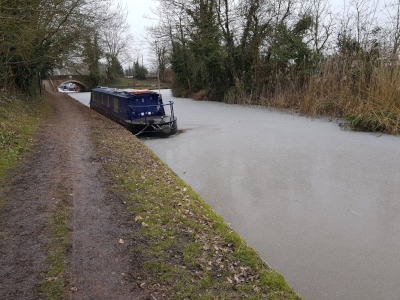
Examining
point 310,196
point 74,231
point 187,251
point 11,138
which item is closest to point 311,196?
point 310,196

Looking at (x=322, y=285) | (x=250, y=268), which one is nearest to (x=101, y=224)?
(x=250, y=268)

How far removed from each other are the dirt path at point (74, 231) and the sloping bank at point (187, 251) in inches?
6.7

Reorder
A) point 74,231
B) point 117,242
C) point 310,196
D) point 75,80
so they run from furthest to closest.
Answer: point 75,80, point 310,196, point 74,231, point 117,242

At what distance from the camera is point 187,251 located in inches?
126

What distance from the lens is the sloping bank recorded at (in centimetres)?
267

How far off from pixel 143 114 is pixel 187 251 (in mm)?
9155

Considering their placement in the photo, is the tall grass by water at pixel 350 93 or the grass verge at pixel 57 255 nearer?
the grass verge at pixel 57 255

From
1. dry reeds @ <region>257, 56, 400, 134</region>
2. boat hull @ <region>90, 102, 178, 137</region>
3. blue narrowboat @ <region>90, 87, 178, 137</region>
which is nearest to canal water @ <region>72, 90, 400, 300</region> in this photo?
boat hull @ <region>90, 102, 178, 137</region>

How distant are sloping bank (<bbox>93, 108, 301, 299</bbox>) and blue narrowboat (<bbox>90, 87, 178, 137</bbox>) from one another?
5757 millimetres

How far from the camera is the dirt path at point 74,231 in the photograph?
2.63 meters

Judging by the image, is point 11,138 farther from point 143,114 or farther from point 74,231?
point 143,114

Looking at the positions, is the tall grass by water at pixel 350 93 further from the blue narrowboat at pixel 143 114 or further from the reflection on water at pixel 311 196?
the blue narrowboat at pixel 143 114

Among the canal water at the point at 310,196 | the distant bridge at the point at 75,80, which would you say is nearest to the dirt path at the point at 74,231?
the canal water at the point at 310,196

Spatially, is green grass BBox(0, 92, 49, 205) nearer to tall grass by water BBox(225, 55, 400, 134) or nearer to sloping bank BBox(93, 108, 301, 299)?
sloping bank BBox(93, 108, 301, 299)
